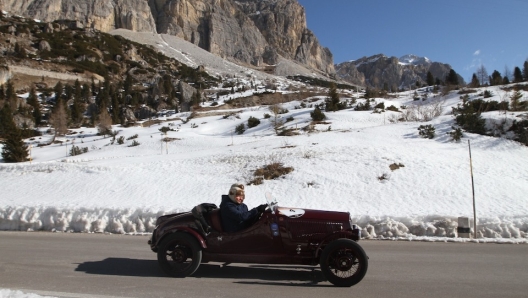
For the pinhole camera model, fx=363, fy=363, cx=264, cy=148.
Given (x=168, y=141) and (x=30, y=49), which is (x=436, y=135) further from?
(x=30, y=49)

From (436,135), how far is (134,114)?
60.6 m

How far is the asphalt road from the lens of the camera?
16.7 feet

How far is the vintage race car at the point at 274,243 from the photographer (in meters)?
5.39

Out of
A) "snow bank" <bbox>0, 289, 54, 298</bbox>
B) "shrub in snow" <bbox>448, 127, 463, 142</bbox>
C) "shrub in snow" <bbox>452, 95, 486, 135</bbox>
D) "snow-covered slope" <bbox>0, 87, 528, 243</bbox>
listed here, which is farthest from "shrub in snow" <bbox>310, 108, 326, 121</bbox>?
"snow bank" <bbox>0, 289, 54, 298</bbox>

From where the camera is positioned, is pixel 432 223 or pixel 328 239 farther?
pixel 432 223

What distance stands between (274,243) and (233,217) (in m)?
0.76

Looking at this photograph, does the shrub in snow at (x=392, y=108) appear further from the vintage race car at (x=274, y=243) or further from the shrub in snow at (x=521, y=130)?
the vintage race car at (x=274, y=243)

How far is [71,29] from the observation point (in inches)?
5300

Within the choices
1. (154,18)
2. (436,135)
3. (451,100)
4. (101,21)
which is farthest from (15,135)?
(154,18)

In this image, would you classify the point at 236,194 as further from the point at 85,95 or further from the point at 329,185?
the point at 85,95

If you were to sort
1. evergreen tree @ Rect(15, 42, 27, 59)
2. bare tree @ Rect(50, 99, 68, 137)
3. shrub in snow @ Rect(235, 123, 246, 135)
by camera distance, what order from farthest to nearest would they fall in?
evergreen tree @ Rect(15, 42, 27, 59) < bare tree @ Rect(50, 99, 68, 137) < shrub in snow @ Rect(235, 123, 246, 135)

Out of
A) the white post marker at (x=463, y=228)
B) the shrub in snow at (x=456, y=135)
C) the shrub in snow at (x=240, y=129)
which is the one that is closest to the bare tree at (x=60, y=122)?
the shrub in snow at (x=240, y=129)

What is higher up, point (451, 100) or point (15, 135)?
point (451, 100)

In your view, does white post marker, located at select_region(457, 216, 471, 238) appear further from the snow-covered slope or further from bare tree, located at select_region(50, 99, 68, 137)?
bare tree, located at select_region(50, 99, 68, 137)
